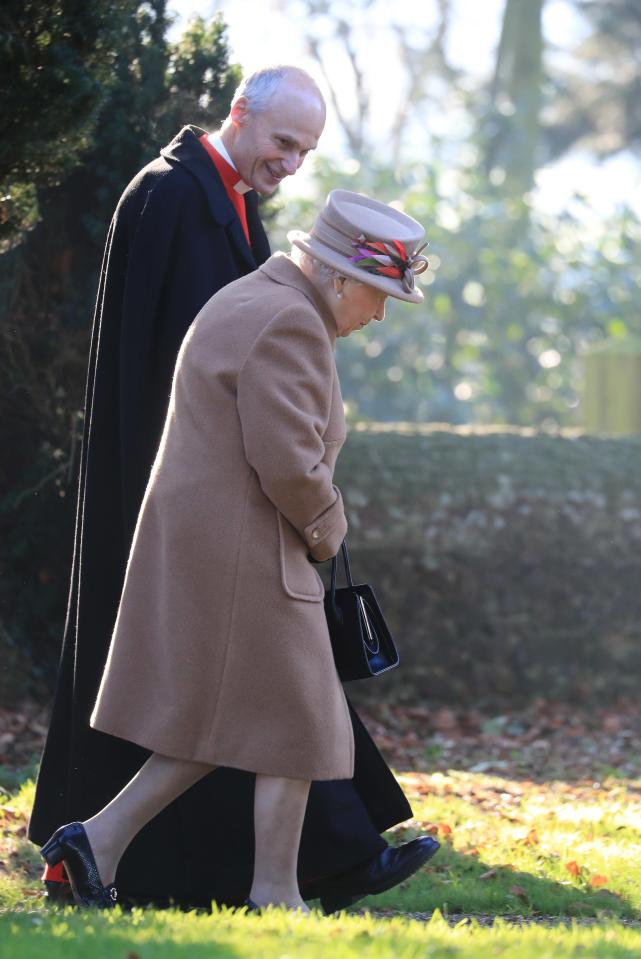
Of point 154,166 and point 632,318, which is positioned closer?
point 154,166

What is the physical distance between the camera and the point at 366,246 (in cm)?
392

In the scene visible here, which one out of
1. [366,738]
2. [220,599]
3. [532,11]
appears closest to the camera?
[220,599]

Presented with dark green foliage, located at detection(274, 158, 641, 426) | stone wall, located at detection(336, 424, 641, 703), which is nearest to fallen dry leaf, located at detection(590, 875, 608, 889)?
stone wall, located at detection(336, 424, 641, 703)

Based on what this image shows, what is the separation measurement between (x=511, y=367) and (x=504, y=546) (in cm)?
1020

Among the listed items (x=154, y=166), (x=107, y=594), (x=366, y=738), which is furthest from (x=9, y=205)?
(x=366, y=738)

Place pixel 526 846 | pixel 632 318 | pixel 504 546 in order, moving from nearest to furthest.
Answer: pixel 526 846 → pixel 504 546 → pixel 632 318

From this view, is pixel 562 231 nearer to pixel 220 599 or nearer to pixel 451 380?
pixel 451 380

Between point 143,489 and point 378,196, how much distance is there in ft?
51.9

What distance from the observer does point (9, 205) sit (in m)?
6.00

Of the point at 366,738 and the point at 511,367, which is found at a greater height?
the point at 366,738

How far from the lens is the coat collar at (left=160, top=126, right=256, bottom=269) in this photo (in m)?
4.66

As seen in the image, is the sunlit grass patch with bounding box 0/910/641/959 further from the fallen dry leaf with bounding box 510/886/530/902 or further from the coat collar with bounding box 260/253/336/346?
the coat collar with bounding box 260/253/336/346

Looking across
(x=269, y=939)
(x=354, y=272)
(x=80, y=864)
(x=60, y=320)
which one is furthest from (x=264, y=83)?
(x=60, y=320)

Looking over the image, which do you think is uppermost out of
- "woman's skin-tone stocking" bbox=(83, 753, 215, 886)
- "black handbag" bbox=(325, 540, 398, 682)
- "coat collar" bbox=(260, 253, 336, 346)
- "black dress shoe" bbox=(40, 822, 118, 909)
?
"coat collar" bbox=(260, 253, 336, 346)
